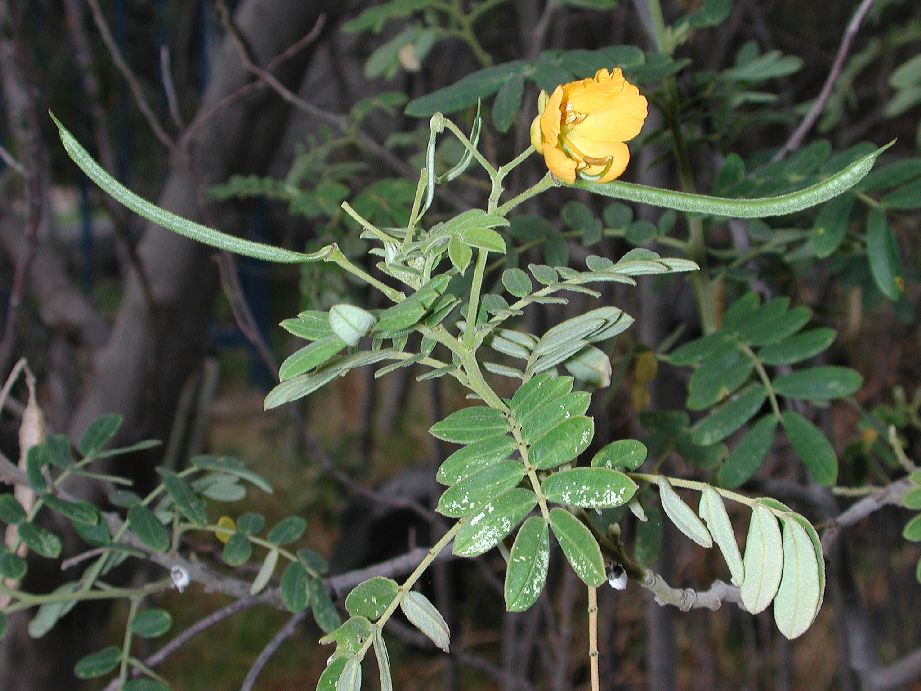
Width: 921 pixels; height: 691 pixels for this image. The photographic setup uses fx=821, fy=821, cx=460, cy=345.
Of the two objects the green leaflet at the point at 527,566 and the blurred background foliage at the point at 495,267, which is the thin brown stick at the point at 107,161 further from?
the green leaflet at the point at 527,566

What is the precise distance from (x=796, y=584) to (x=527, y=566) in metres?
0.13

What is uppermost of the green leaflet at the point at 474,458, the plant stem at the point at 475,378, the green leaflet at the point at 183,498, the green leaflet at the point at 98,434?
the plant stem at the point at 475,378

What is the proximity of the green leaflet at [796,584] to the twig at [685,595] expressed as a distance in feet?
0.18

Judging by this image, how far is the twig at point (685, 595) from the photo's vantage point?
414 mm

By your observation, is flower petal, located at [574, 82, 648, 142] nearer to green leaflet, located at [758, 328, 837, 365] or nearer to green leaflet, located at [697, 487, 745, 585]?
green leaflet, located at [697, 487, 745, 585]

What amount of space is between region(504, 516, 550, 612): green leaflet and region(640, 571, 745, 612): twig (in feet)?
0.27

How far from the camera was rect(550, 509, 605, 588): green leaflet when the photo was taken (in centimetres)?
34

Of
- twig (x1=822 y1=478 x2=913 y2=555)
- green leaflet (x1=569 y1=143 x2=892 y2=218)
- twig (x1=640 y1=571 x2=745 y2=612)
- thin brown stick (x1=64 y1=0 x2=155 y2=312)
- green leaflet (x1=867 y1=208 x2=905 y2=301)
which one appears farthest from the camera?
thin brown stick (x1=64 y1=0 x2=155 y2=312)

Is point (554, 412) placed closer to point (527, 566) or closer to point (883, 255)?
point (527, 566)

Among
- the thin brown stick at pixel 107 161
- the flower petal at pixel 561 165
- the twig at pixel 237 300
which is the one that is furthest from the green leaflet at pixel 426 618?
the thin brown stick at pixel 107 161

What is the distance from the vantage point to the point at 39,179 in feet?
2.86

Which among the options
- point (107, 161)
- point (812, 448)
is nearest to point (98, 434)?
point (812, 448)

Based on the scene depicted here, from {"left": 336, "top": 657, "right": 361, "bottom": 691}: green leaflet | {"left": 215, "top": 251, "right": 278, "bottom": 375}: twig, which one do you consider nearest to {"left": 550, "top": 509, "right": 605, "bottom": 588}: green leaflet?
{"left": 336, "top": 657, "right": 361, "bottom": 691}: green leaflet

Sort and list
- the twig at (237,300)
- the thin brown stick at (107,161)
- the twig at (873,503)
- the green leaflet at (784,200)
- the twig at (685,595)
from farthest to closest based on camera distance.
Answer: the thin brown stick at (107,161), the twig at (237,300), the twig at (873,503), the twig at (685,595), the green leaflet at (784,200)
